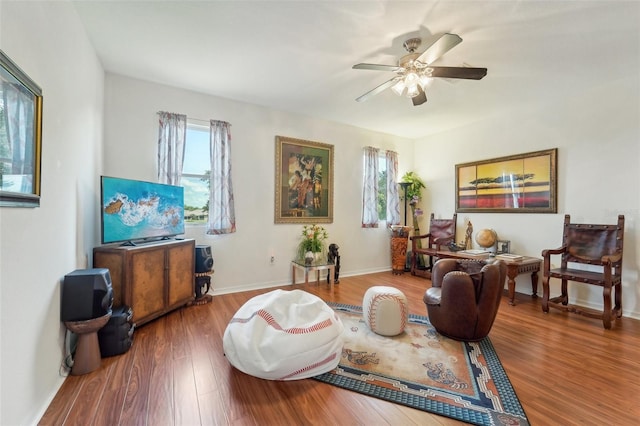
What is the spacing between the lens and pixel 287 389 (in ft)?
5.99

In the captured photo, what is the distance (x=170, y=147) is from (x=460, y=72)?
3328 millimetres

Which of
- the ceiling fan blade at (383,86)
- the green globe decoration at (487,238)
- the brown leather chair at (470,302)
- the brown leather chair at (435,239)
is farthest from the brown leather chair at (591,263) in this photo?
the ceiling fan blade at (383,86)

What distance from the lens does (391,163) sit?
549 cm

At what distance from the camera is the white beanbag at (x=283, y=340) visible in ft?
6.11

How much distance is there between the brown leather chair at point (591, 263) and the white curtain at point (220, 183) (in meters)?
4.11

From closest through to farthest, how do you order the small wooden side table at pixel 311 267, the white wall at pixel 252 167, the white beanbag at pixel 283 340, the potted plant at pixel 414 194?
the white beanbag at pixel 283 340
the white wall at pixel 252 167
the small wooden side table at pixel 311 267
the potted plant at pixel 414 194

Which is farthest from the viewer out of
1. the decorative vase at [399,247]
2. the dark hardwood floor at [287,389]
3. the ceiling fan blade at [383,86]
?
the decorative vase at [399,247]

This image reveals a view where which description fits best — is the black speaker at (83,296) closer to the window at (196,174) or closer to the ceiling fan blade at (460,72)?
the window at (196,174)

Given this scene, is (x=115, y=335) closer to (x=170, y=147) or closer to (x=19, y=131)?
(x=19, y=131)

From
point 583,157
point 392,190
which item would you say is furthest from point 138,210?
point 583,157

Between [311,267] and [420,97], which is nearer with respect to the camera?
[420,97]

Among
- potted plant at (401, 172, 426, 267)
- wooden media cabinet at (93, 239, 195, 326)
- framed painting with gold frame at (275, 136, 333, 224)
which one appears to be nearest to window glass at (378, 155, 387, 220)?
potted plant at (401, 172, 426, 267)

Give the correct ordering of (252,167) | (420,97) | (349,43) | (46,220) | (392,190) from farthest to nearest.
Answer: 1. (392,190)
2. (252,167)
3. (420,97)
4. (349,43)
5. (46,220)

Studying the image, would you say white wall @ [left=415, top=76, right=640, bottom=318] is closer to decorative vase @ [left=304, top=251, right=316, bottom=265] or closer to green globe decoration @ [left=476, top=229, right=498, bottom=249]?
green globe decoration @ [left=476, top=229, right=498, bottom=249]
